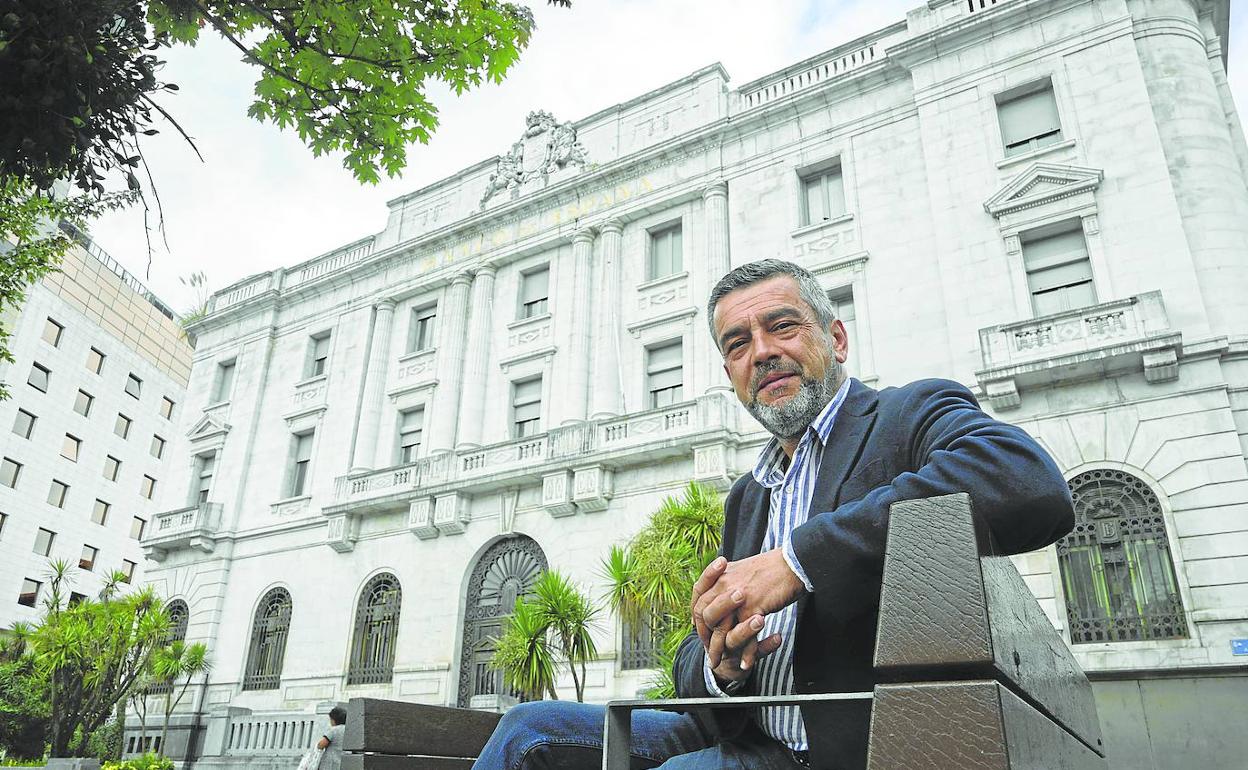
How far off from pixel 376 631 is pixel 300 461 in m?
6.08

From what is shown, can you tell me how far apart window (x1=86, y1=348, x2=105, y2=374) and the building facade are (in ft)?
0.21

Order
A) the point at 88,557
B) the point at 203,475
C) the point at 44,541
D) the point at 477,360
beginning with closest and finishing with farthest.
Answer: the point at 477,360
the point at 203,475
the point at 44,541
the point at 88,557

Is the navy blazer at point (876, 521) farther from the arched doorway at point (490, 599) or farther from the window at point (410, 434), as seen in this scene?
the window at point (410, 434)

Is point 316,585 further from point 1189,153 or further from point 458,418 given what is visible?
point 1189,153

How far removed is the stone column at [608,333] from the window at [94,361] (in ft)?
114

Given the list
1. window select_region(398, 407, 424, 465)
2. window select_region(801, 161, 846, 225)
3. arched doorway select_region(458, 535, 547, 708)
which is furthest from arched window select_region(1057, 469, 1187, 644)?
window select_region(398, 407, 424, 465)

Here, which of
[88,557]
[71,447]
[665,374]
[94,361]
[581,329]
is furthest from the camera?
[94,361]

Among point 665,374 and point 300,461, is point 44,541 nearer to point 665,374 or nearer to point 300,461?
point 300,461

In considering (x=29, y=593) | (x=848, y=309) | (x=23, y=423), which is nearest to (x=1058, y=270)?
(x=848, y=309)

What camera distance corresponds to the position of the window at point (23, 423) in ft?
122

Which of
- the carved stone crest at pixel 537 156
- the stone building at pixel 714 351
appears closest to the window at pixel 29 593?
the stone building at pixel 714 351

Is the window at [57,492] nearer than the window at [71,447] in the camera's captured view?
Yes

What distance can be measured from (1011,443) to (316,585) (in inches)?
847

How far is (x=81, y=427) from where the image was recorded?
40688mm
